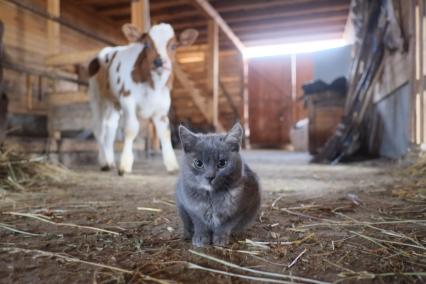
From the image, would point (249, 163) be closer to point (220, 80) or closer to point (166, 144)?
point (166, 144)

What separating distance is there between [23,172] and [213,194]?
2267 mm

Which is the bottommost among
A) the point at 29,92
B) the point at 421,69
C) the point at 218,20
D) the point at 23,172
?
the point at 23,172

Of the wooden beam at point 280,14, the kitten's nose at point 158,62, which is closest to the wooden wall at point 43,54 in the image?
the wooden beam at point 280,14

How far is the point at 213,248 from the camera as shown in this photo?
1286mm

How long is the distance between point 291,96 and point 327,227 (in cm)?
1180

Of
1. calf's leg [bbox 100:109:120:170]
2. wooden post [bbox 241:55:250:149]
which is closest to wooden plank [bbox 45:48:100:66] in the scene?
calf's leg [bbox 100:109:120:170]

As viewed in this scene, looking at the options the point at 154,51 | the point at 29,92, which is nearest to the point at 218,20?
the point at 29,92

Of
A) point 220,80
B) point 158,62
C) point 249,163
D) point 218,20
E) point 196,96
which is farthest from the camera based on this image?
point 220,80

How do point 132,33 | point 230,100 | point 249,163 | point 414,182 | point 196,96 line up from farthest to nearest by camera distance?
point 230,100 < point 196,96 < point 249,163 < point 132,33 < point 414,182

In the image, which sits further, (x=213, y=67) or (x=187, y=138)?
(x=213, y=67)

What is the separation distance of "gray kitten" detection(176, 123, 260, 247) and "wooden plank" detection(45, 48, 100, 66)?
389 centimetres

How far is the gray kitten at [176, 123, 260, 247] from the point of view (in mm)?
1338

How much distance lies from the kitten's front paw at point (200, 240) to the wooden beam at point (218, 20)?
7.36m

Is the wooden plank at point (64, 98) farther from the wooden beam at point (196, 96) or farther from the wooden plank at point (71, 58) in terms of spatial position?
the wooden beam at point (196, 96)
